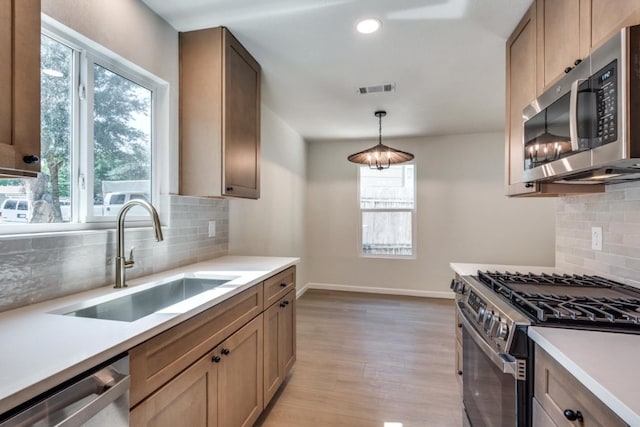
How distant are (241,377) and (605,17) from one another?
213 centimetres

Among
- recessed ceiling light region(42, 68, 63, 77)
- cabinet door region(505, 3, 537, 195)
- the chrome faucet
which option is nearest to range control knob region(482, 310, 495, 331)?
cabinet door region(505, 3, 537, 195)

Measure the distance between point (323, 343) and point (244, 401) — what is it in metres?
1.51

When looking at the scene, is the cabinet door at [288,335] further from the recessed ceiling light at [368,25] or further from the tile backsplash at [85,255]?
the recessed ceiling light at [368,25]

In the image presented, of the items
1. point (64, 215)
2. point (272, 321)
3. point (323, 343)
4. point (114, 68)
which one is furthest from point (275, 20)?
point (323, 343)

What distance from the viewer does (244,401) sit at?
1.59 meters

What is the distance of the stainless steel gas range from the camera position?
1049mm

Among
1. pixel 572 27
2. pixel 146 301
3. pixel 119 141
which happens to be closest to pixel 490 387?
pixel 572 27

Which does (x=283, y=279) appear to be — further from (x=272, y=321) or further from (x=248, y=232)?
(x=248, y=232)

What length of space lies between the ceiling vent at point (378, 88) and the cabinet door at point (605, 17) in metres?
Answer: 1.61

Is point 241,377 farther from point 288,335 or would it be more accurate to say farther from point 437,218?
point 437,218

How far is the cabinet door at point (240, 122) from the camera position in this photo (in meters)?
1.97

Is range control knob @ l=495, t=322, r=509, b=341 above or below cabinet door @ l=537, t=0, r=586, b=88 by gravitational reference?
below

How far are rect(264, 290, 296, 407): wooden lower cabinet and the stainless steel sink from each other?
0.44 m

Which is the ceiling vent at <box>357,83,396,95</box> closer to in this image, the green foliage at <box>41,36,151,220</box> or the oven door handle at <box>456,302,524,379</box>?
the green foliage at <box>41,36,151,220</box>
